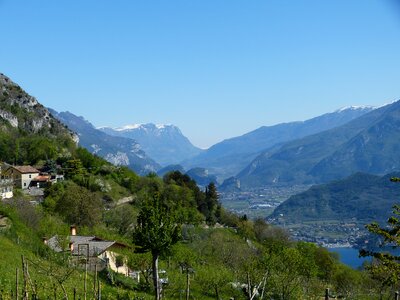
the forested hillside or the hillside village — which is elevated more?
the hillside village

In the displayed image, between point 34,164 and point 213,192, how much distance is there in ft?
98.0

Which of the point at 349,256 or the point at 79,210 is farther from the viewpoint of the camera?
the point at 349,256

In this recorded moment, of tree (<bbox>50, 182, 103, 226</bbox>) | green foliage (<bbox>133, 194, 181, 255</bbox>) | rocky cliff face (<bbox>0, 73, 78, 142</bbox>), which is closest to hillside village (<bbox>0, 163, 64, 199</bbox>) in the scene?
tree (<bbox>50, 182, 103, 226</bbox>)

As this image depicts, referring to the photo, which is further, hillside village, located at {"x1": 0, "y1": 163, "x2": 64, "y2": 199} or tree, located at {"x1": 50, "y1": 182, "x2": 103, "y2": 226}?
hillside village, located at {"x1": 0, "y1": 163, "x2": 64, "y2": 199}

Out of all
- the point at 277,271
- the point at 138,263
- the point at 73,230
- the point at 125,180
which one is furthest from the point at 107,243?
the point at 125,180

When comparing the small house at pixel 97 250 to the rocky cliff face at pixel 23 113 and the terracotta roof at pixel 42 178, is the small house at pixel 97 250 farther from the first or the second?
the rocky cliff face at pixel 23 113

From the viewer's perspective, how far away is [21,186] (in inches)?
2869

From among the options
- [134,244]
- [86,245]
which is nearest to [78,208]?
[86,245]

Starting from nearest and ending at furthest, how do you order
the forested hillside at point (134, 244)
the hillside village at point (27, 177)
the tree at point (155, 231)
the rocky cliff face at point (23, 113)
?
the forested hillside at point (134, 244) < the tree at point (155, 231) < the hillside village at point (27, 177) < the rocky cliff face at point (23, 113)

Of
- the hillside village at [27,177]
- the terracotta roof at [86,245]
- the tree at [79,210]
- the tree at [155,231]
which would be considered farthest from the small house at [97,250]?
the hillside village at [27,177]

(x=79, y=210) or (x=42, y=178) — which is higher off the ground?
(x=42, y=178)

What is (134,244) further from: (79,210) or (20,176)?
(20,176)

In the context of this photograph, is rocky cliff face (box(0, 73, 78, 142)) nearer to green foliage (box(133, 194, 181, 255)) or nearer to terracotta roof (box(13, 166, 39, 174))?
terracotta roof (box(13, 166, 39, 174))

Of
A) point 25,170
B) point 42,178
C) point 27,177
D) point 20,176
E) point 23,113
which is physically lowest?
point 42,178
